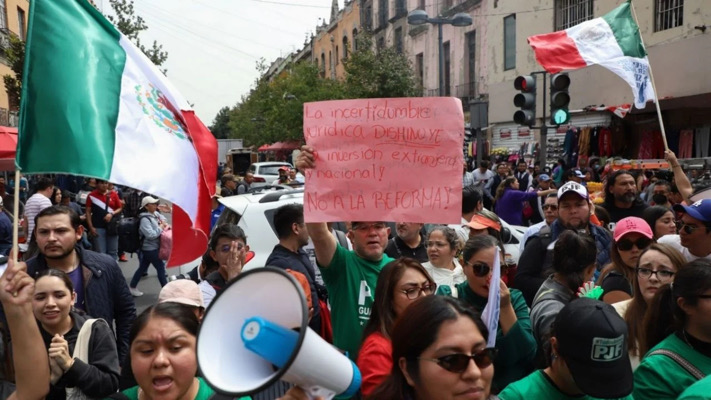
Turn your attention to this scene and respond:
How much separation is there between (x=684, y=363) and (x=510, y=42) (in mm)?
24099

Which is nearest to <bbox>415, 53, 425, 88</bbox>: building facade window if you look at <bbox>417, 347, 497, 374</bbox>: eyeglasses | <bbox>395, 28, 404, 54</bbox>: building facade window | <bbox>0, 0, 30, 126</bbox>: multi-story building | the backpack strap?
<bbox>395, 28, 404, 54</bbox>: building facade window

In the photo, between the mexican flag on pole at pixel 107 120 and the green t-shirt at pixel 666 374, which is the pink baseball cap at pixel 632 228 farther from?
the mexican flag on pole at pixel 107 120

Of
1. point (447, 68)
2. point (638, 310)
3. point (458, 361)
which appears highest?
point (447, 68)

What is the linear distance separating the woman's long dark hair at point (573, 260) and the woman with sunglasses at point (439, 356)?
1629mm

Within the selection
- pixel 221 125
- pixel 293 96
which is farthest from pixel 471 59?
pixel 221 125

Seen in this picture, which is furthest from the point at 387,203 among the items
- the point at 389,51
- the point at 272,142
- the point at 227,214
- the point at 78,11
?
the point at 272,142

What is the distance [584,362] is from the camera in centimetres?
247

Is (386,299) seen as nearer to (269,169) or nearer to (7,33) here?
(7,33)

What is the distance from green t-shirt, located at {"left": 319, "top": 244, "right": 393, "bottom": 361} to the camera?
3.85m

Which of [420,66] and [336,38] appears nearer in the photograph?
[420,66]

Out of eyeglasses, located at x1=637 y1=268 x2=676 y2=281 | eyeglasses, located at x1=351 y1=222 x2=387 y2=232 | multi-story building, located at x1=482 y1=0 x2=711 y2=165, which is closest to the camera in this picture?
eyeglasses, located at x1=637 y1=268 x2=676 y2=281

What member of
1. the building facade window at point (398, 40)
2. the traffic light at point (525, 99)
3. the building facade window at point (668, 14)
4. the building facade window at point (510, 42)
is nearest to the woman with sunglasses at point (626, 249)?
the traffic light at point (525, 99)

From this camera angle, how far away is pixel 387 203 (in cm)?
360

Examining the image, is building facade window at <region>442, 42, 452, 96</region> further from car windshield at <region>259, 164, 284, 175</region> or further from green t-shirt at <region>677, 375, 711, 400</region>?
green t-shirt at <region>677, 375, 711, 400</region>
